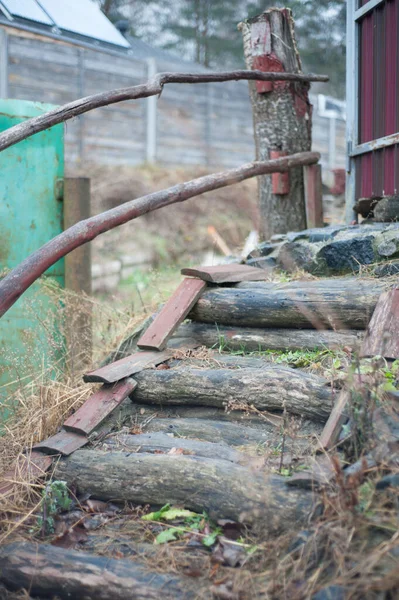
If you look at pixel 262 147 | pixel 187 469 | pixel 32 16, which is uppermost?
pixel 32 16

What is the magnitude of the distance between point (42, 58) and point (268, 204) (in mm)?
7359

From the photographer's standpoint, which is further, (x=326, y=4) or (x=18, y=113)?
(x=326, y=4)

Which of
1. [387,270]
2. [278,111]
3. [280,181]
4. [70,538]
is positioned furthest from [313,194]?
[70,538]

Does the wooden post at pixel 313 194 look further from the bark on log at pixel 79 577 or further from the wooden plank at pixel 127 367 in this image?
the bark on log at pixel 79 577

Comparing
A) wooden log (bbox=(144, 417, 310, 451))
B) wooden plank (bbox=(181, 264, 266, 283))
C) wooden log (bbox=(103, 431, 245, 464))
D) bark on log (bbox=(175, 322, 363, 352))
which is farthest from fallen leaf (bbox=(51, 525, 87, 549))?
wooden plank (bbox=(181, 264, 266, 283))

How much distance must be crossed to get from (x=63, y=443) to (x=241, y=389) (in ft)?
3.10

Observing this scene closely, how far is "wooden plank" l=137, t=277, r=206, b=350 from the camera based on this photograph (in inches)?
143

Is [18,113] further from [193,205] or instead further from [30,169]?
[193,205]

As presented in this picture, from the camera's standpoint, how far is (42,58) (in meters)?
11.0

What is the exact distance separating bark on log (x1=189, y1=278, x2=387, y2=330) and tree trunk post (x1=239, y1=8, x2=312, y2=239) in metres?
1.69

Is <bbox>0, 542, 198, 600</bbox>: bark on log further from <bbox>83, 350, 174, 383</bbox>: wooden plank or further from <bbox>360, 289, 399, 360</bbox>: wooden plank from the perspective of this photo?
<bbox>360, 289, 399, 360</bbox>: wooden plank

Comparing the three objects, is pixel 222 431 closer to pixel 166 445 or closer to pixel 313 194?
pixel 166 445

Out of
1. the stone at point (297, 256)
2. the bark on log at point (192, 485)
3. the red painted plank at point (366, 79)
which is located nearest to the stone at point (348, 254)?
the stone at point (297, 256)

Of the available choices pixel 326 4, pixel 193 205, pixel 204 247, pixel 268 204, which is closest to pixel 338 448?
pixel 268 204
